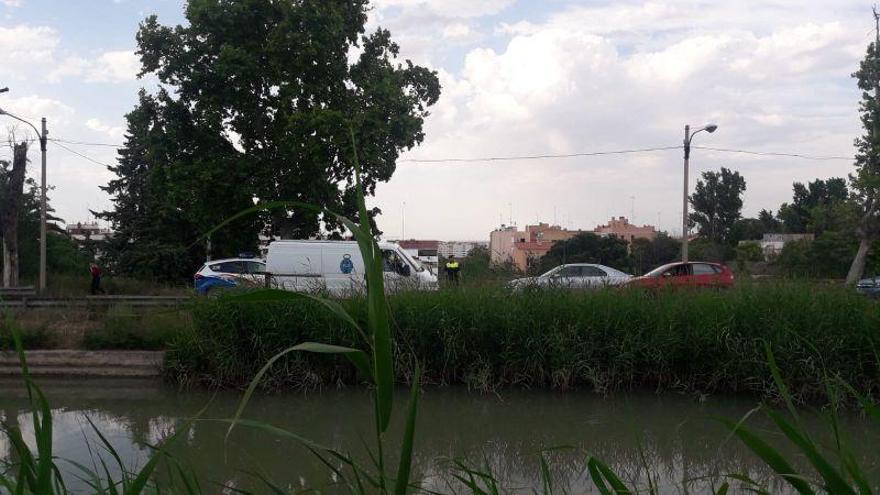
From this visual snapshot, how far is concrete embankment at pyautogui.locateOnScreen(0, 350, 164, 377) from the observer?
13.5 meters

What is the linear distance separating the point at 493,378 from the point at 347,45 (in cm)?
1997

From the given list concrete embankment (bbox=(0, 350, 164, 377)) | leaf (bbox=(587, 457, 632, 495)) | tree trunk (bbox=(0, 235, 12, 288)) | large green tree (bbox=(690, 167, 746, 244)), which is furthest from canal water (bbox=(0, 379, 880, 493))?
large green tree (bbox=(690, 167, 746, 244))

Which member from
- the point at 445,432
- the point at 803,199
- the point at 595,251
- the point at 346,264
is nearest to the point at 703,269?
the point at 346,264

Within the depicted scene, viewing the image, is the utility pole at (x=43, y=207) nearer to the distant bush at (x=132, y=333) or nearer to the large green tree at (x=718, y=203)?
the distant bush at (x=132, y=333)

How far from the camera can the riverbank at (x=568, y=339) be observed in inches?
456

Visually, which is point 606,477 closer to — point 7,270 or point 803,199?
point 7,270

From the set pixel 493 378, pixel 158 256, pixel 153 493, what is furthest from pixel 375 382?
pixel 158 256

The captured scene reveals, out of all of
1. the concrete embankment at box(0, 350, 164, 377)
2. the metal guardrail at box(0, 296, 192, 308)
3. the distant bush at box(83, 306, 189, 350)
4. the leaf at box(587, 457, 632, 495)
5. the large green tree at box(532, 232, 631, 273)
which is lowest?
the concrete embankment at box(0, 350, 164, 377)

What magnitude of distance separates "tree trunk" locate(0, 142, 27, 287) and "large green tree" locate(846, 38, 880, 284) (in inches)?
1405

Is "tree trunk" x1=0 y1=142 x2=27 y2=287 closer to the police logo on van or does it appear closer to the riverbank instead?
the police logo on van

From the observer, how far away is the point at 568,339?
1202cm

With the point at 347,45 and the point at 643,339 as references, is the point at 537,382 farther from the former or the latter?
the point at 347,45

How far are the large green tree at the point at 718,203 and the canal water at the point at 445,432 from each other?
63.7 meters

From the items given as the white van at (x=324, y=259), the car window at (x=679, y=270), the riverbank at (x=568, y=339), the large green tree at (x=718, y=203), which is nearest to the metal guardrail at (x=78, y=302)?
the white van at (x=324, y=259)
